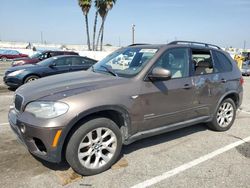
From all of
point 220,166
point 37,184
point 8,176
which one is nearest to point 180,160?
point 220,166

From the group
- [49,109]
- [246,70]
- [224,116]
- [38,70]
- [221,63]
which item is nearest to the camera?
[49,109]

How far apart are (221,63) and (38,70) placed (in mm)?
6896

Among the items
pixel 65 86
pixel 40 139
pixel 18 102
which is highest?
pixel 65 86

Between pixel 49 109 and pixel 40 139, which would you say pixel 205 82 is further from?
pixel 40 139

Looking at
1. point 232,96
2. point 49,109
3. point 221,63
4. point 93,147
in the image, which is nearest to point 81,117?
point 49,109

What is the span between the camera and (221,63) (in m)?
5.38

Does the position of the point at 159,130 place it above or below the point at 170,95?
below

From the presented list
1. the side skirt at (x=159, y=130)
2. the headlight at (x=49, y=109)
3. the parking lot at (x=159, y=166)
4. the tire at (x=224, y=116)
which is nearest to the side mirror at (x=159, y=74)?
the side skirt at (x=159, y=130)

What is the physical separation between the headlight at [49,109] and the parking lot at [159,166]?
0.85 meters

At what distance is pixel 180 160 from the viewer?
13.4ft

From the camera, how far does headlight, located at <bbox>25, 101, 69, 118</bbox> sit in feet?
10.5

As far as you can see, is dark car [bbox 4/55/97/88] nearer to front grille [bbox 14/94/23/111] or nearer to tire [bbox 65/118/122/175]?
front grille [bbox 14/94/23/111]

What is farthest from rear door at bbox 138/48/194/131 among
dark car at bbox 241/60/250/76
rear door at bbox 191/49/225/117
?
dark car at bbox 241/60/250/76

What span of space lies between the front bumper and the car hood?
1.20 feet
